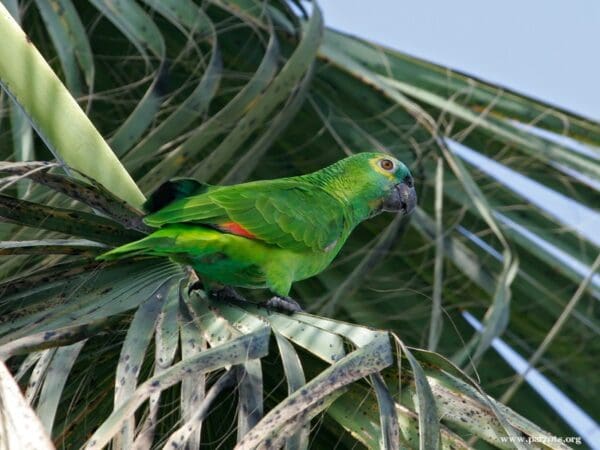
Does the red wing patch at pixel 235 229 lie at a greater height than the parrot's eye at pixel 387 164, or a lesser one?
greater

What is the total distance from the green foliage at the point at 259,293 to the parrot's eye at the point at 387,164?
18 centimetres

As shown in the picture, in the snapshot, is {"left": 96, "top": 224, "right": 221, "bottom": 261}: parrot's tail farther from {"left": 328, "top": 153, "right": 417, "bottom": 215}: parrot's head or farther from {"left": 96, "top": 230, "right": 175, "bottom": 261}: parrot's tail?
{"left": 328, "top": 153, "right": 417, "bottom": 215}: parrot's head

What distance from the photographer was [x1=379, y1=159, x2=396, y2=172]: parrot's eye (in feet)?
12.4

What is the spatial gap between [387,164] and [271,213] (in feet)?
2.99

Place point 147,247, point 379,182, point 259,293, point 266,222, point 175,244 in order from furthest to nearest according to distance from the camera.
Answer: point 259,293 → point 379,182 → point 266,222 → point 175,244 → point 147,247

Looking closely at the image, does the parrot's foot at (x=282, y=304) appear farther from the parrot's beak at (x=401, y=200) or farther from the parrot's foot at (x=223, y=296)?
the parrot's beak at (x=401, y=200)

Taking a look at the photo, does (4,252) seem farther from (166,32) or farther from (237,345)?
(166,32)

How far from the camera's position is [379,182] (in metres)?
3.70

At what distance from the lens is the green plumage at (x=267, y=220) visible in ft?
8.42

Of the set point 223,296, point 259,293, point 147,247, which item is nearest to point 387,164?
point 259,293

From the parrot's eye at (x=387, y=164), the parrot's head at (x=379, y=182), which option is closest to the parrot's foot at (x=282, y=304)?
the parrot's head at (x=379, y=182)

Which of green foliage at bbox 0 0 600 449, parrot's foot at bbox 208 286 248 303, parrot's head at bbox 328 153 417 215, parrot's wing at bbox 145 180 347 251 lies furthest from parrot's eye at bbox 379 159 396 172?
parrot's foot at bbox 208 286 248 303

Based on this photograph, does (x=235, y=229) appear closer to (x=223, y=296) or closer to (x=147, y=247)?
(x=223, y=296)

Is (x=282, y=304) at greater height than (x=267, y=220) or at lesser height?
lesser
